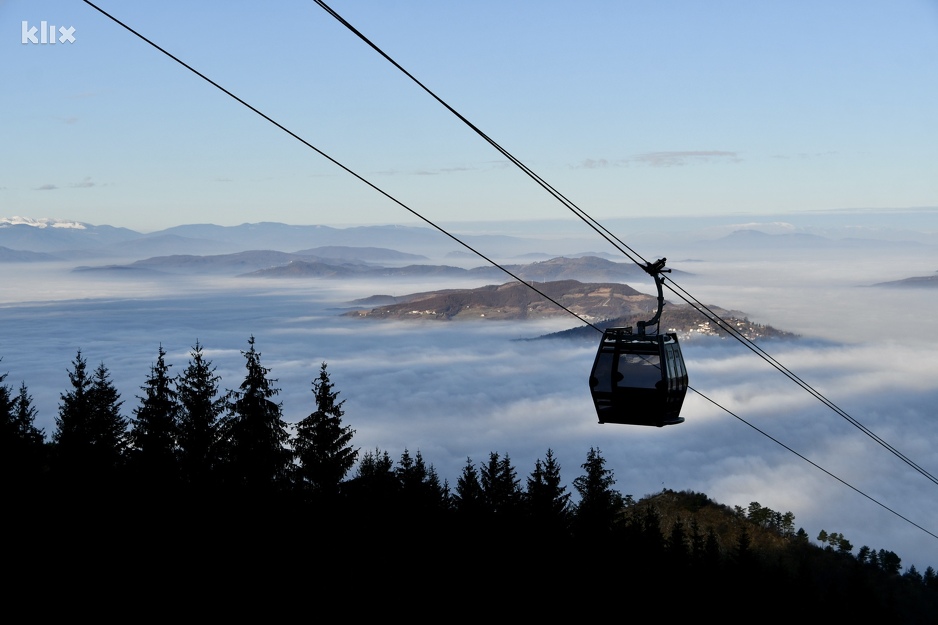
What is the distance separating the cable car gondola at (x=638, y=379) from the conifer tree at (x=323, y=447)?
1660 inches

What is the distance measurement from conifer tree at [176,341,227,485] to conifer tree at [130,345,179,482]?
648 mm

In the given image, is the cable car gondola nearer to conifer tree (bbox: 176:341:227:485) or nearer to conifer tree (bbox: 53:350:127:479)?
conifer tree (bbox: 176:341:227:485)

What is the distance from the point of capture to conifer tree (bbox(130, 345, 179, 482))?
54.6 meters

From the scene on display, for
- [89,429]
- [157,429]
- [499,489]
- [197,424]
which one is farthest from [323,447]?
[499,489]

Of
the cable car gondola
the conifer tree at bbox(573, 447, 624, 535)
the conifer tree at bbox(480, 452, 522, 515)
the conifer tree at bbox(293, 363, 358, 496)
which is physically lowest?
the conifer tree at bbox(573, 447, 624, 535)

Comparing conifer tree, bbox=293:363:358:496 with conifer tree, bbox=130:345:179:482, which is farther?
conifer tree, bbox=293:363:358:496

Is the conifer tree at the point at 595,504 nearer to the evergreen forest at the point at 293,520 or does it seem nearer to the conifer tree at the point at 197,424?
the evergreen forest at the point at 293,520

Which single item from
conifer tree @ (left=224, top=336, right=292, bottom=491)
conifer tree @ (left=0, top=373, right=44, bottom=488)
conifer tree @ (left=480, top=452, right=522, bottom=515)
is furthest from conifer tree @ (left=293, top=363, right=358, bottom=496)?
conifer tree @ (left=480, top=452, right=522, bottom=515)

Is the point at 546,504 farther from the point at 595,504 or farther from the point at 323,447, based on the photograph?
the point at 323,447

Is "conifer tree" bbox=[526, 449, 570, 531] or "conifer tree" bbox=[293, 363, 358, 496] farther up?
"conifer tree" bbox=[293, 363, 358, 496]

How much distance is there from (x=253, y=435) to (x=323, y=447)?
7260 millimetres

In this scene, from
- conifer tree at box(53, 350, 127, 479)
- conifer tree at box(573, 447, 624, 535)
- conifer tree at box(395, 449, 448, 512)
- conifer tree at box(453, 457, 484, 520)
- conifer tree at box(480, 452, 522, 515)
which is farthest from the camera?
conifer tree at box(573, 447, 624, 535)

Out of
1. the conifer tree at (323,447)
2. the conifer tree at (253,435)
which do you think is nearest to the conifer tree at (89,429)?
the conifer tree at (253,435)

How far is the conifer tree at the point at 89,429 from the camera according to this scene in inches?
2173
